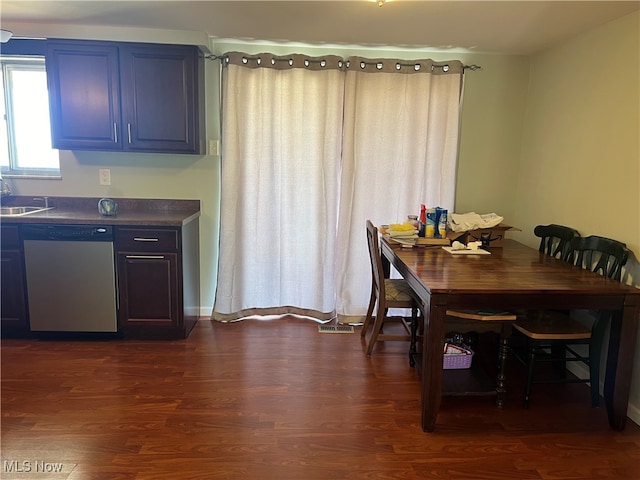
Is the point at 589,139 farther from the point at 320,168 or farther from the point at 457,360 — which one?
the point at 320,168

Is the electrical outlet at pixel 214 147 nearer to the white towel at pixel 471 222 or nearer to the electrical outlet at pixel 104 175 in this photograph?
the electrical outlet at pixel 104 175

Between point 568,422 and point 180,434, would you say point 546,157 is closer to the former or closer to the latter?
point 568,422

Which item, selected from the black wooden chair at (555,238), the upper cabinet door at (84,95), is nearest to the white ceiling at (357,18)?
the upper cabinet door at (84,95)

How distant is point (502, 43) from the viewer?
3.25 meters

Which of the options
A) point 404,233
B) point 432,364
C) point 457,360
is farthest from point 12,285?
point 457,360

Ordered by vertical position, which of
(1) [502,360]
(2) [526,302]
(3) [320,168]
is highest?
(3) [320,168]

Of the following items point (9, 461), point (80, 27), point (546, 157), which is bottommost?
point (9, 461)

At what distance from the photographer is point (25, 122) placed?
3.60m

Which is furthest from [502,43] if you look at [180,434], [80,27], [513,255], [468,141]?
[180,434]

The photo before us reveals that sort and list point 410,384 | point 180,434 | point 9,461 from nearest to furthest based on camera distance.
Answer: point 9,461
point 180,434
point 410,384

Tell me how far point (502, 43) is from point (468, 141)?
768 millimetres

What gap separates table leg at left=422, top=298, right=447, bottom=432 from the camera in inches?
84.5

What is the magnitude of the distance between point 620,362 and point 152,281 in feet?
9.56

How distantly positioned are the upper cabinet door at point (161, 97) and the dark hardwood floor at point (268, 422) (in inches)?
59.7
